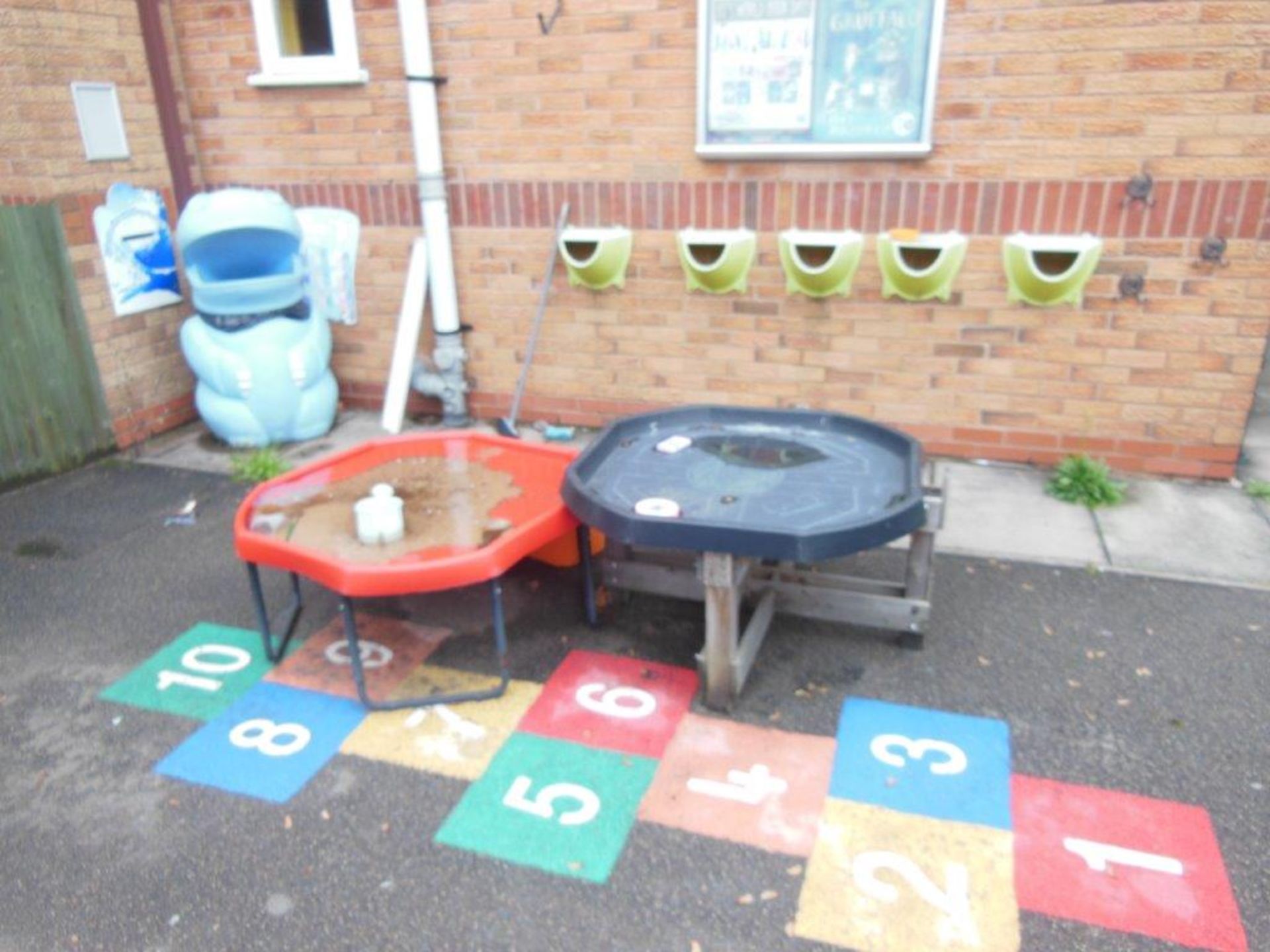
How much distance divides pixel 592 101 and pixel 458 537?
2943mm

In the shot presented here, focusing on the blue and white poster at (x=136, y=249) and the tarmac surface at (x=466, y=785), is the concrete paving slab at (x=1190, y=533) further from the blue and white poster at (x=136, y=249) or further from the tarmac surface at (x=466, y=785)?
the blue and white poster at (x=136, y=249)

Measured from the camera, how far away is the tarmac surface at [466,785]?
7.81 feet

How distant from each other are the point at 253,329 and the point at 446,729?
339 cm

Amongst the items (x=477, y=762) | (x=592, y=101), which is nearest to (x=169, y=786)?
(x=477, y=762)

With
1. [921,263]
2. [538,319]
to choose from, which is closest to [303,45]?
[538,319]

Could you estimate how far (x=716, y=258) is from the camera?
5211 mm

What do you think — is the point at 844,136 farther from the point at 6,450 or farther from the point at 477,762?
the point at 6,450

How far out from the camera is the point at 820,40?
4.64 meters

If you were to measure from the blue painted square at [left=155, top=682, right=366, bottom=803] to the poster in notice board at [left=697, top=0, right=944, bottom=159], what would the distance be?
133 inches

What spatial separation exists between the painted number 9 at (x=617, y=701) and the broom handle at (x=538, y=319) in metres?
2.67

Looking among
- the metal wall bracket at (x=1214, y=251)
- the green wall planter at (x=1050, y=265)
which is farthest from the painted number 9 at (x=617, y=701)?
the metal wall bracket at (x=1214, y=251)

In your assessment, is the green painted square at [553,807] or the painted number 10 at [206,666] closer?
the green painted square at [553,807]

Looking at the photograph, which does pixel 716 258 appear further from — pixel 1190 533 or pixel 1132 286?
pixel 1190 533

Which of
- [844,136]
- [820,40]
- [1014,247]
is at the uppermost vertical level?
[820,40]
